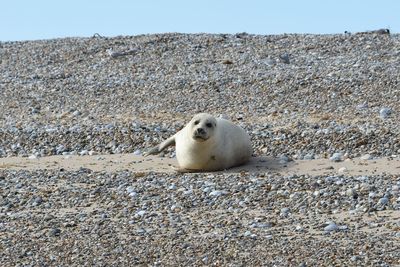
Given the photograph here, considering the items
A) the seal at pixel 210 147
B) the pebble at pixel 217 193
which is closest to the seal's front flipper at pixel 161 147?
the seal at pixel 210 147

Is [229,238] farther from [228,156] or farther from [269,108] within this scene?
[269,108]

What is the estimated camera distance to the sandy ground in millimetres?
11328

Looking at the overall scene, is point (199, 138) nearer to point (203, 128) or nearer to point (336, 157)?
point (203, 128)

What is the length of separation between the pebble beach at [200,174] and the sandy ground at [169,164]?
0.18 feet

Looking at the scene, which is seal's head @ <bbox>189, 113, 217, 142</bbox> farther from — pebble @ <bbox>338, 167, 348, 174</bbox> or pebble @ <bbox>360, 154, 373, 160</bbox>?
pebble @ <bbox>360, 154, 373, 160</bbox>

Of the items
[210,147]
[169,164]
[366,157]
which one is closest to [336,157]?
[366,157]

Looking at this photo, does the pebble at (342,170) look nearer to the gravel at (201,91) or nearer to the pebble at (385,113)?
the gravel at (201,91)

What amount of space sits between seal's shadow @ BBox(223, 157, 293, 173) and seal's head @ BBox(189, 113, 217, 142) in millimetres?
447

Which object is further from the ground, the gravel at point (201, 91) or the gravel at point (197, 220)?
the gravel at point (201, 91)

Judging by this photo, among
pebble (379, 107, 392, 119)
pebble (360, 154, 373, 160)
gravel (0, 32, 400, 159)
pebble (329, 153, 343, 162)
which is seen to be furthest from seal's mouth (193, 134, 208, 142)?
pebble (379, 107, 392, 119)

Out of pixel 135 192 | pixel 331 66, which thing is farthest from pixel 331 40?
pixel 135 192

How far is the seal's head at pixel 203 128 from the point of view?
11.6m

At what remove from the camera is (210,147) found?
1173 centimetres

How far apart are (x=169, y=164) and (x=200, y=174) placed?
104 centimetres
